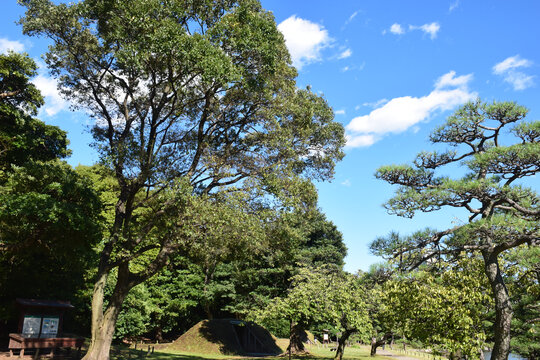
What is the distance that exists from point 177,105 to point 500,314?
14.2 m

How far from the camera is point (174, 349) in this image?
27875mm

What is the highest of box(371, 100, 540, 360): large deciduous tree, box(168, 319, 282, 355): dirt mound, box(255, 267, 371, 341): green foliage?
box(371, 100, 540, 360): large deciduous tree

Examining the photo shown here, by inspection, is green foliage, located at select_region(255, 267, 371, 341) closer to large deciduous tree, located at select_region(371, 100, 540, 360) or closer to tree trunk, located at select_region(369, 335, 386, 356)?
tree trunk, located at select_region(369, 335, 386, 356)

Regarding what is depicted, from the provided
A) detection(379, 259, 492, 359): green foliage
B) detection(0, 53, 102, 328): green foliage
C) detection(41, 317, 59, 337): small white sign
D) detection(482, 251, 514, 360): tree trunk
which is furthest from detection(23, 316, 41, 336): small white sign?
detection(482, 251, 514, 360): tree trunk

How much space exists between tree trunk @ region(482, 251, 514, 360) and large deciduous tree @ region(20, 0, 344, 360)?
7.65 m

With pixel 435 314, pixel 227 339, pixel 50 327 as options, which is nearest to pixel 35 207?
pixel 50 327

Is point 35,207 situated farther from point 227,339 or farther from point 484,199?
point 227,339

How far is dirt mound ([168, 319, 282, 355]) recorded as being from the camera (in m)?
28.1

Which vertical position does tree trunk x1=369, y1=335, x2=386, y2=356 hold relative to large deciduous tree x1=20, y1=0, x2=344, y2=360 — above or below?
below

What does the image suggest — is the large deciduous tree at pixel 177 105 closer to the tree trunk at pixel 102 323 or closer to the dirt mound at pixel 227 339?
the tree trunk at pixel 102 323

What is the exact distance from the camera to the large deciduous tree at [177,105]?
1342 centimetres

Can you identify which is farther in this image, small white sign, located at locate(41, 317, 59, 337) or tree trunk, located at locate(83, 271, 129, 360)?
small white sign, located at locate(41, 317, 59, 337)

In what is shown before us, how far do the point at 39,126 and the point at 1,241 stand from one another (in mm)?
9681

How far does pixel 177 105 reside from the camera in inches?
642
